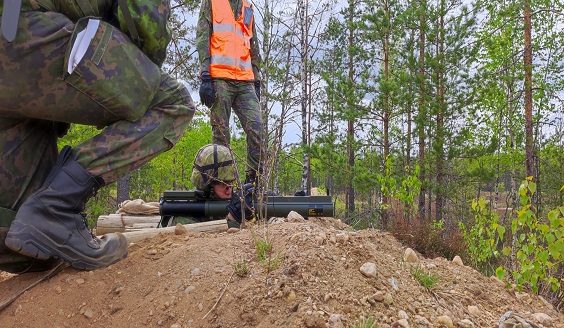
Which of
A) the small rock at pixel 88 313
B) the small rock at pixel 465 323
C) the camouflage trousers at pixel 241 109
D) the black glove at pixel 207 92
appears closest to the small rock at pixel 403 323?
the small rock at pixel 465 323

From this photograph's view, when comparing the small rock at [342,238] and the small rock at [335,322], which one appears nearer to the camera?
the small rock at [335,322]

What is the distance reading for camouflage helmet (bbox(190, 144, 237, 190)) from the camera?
13.2ft

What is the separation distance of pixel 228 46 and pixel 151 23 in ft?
9.88

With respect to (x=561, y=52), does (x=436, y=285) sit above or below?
below

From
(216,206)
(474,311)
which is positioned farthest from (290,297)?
(216,206)

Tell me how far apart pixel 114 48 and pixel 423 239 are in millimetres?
4520

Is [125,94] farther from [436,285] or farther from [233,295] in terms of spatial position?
[436,285]

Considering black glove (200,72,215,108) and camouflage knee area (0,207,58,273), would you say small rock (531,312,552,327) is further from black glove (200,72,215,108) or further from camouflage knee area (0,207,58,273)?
black glove (200,72,215,108)

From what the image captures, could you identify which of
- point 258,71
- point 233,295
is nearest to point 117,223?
point 258,71

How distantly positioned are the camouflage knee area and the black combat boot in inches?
→ 9.8

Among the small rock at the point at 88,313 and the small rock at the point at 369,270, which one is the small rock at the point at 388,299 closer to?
the small rock at the point at 369,270

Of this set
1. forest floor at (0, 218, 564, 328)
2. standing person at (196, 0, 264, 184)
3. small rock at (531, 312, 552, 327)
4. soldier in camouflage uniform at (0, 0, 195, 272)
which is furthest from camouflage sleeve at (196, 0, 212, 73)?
small rock at (531, 312, 552, 327)

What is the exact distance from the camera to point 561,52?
10656 millimetres

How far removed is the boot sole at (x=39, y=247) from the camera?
1.87 meters
